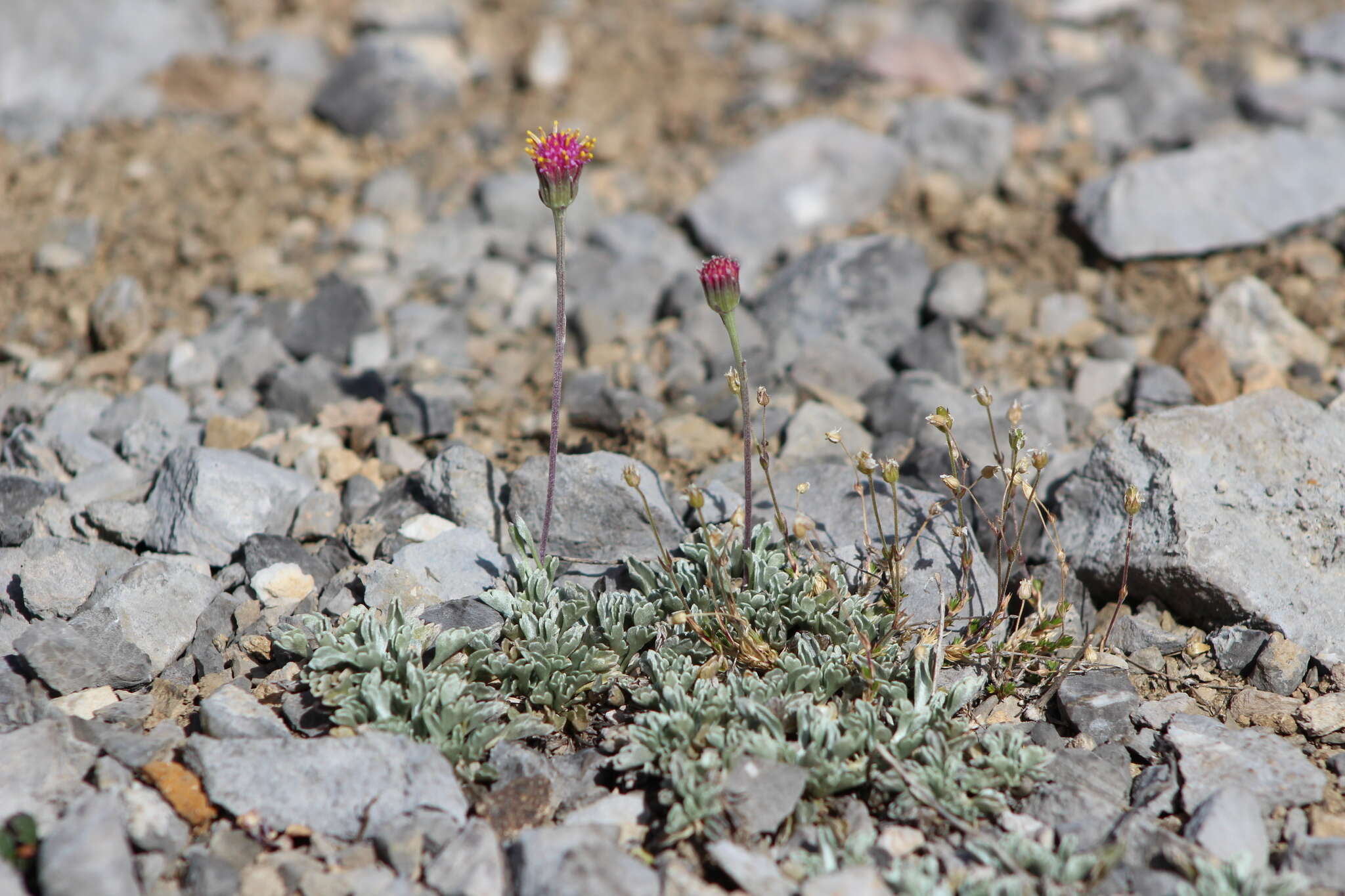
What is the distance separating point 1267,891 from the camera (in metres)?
2.67

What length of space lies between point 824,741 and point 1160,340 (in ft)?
10.4

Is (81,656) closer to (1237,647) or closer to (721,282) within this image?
(721,282)

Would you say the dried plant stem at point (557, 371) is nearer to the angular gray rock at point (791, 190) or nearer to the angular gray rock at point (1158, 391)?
the angular gray rock at point (791, 190)

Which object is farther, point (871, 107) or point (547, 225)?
point (871, 107)

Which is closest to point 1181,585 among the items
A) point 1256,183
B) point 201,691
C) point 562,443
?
point 562,443

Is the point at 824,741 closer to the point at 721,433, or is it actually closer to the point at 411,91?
Answer: the point at 721,433

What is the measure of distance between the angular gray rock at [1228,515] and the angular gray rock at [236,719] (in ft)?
9.83

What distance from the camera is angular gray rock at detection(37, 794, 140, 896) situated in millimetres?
2572

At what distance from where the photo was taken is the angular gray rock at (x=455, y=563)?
3799 millimetres

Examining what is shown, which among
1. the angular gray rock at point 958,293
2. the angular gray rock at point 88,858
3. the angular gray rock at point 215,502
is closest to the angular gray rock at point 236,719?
the angular gray rock at point 88,858

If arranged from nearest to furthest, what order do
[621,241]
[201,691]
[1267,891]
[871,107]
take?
1. [1267,891]
2. [201,691]
3. [621,241]
4. [871,107]

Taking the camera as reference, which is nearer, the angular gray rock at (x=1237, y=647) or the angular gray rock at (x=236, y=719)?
the angular gray rock at (x=236, y=719)

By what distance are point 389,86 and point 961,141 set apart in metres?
3.83

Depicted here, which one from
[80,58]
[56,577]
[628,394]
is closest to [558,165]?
[628,394]
